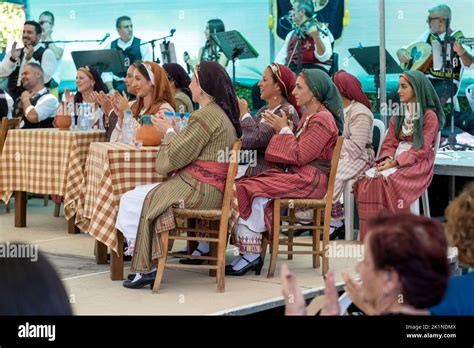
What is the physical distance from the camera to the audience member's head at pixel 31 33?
347 inches

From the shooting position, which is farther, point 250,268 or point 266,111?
point 266,111

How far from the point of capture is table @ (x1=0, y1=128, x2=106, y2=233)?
6.29m

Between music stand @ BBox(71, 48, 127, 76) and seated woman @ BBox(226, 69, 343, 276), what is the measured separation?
334cm

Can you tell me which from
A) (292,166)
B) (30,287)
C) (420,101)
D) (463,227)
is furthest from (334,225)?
(30,287)

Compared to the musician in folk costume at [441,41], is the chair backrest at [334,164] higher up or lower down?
lower down

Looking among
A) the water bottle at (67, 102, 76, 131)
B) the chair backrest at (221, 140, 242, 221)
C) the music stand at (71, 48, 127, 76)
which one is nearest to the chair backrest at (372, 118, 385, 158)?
the chair backrest at (221, 140, 242, 221)

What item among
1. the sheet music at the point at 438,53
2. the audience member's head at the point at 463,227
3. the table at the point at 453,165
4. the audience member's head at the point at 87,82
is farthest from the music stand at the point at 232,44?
the audience member's head at the point at 463,227

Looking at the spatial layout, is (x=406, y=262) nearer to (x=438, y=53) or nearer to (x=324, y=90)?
(x=324, y=90)

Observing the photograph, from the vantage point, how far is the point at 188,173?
194 inches

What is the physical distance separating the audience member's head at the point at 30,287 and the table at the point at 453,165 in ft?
17.5

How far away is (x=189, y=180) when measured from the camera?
490 cm

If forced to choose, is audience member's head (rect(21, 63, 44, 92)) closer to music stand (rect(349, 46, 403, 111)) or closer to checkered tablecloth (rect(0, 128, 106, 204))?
checkered tablecloth (rect(0, 128, 106, 204))

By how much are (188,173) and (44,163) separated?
1.94m

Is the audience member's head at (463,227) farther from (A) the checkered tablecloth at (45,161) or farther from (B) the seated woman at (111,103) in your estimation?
(A) the checkered tablecloth at (45,161)
